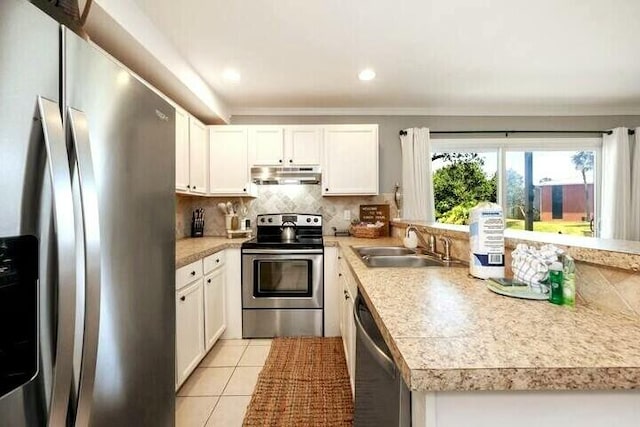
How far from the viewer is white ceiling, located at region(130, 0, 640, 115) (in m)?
1.91

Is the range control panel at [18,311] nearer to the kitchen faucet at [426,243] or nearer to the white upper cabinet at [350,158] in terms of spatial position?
the kitchen faucet at [426,243]

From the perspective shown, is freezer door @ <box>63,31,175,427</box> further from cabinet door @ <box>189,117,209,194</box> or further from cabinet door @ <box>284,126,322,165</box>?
cabinet door @ <box>284,126,322,165</box>

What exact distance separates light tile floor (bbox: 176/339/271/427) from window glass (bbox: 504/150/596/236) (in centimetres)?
338

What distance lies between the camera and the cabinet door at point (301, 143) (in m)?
3.33

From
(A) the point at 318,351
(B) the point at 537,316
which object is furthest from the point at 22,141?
(A) the point at 318,351

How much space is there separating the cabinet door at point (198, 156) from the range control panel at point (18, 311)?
2.36 meters

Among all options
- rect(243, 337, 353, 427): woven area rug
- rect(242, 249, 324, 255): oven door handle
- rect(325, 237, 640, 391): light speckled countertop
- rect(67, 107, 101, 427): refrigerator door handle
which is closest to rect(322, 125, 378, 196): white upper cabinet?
rect(242, 249, 324, 255): oven door handle

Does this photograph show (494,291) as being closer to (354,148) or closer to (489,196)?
(354,148)

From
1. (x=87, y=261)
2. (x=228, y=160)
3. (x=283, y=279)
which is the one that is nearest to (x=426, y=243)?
(x=283, y=279)

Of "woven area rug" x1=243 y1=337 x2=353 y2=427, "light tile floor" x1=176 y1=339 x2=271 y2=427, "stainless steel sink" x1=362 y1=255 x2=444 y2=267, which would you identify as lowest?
"light tile floor" x1=176 y1=339 x2=271 y2=427

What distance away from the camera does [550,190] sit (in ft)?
12.7

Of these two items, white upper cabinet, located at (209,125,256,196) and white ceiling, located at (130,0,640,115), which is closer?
white ceiling, located at (130,0,640,115)

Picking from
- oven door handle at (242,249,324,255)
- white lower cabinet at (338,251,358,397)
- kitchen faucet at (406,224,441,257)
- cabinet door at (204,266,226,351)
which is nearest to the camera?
white lower cabinet at (338,251,358,397)

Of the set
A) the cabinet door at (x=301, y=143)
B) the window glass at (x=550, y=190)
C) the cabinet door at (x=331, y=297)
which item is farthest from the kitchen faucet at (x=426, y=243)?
the window glass at (x=550, y=190)
